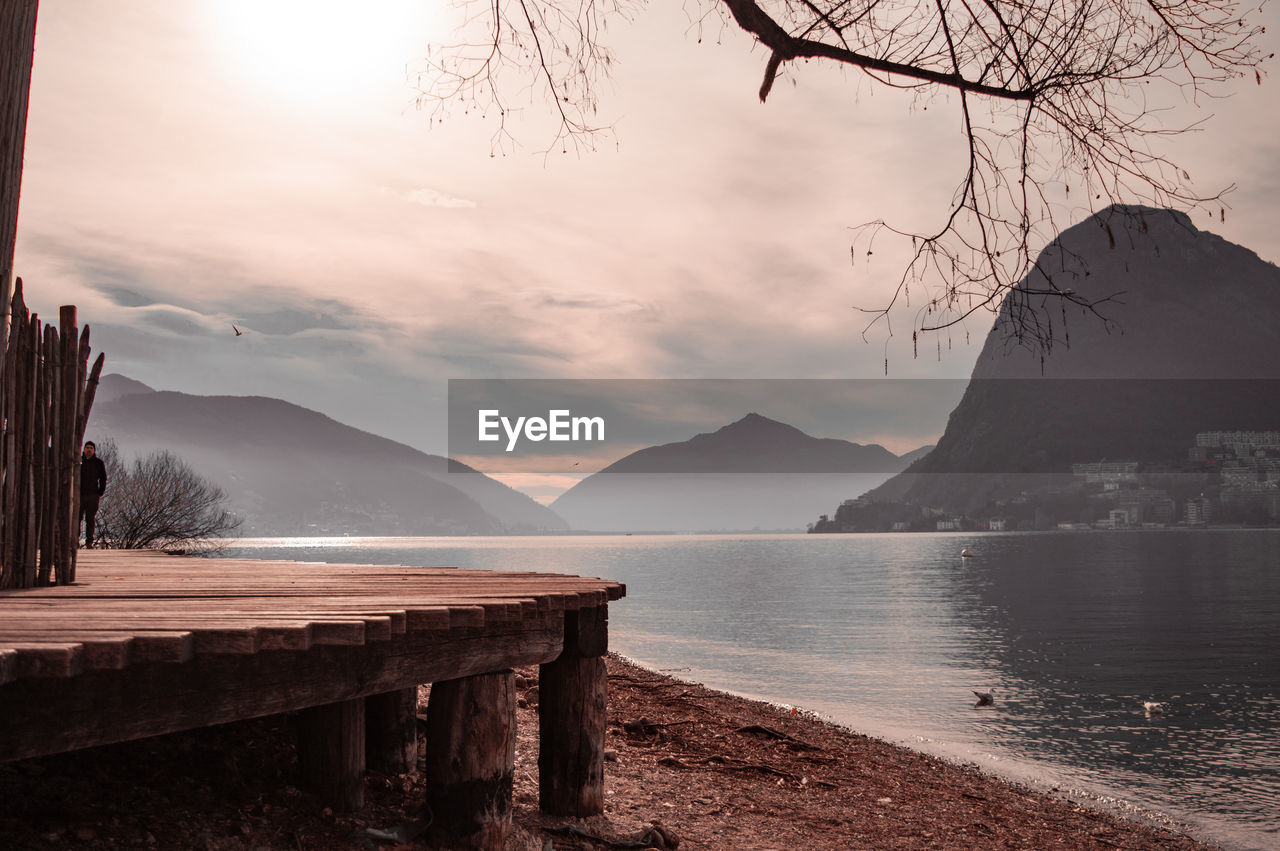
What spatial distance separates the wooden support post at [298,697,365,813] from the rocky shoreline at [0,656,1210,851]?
0.33 ft

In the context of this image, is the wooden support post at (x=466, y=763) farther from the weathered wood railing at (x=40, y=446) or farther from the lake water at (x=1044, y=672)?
the lake water at (x=1044, y=672)

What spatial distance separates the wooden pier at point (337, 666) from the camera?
2982 millimetres

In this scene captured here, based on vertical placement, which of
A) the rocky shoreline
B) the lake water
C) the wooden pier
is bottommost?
the lake water

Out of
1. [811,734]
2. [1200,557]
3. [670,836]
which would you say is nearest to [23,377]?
[670,836]

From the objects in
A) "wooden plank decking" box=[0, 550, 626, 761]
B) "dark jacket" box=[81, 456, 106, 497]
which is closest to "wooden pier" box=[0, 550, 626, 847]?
"wooden plank decking" box=[0, 550, 626, 761]

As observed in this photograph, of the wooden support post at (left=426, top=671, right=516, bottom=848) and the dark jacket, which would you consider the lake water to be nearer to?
the wooden support post at (left=426, top=671, right=516, bottom=848)

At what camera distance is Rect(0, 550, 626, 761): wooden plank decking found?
291cm

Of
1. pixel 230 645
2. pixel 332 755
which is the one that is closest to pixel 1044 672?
pixel 332 755

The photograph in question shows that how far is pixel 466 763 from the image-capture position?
5.00 m

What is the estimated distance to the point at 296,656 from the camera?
378cm

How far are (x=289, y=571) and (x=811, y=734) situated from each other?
1059 cm

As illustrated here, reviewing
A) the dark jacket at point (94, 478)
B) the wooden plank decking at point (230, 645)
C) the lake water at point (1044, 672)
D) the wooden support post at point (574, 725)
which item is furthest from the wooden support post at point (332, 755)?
the dark jacket at point (94, 478)

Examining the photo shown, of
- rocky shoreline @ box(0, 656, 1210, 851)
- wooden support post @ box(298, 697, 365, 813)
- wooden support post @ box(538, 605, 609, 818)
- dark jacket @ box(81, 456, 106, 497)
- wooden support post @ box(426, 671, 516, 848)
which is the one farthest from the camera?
dark jacket @ box(81, 456, 106, 497)

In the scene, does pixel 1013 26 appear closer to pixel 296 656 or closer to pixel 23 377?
pixel 296 656
